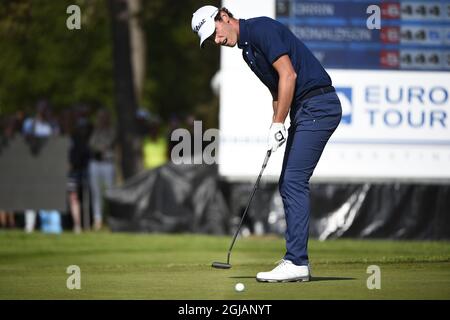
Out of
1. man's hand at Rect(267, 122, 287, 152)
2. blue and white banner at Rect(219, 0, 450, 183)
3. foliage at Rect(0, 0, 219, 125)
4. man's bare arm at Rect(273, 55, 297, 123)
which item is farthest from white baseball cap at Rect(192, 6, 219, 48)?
foliage at Rect(0, 0, 219, 125)

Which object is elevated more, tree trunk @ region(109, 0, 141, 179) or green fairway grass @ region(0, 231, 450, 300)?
tree trunk @ region(109, 0, 141, 179)

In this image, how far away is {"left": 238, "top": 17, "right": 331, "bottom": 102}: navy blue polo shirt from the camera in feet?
32.3

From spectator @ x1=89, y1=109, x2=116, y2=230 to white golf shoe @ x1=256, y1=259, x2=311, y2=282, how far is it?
11820mm

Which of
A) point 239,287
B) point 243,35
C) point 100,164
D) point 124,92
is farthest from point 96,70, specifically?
point 239,287

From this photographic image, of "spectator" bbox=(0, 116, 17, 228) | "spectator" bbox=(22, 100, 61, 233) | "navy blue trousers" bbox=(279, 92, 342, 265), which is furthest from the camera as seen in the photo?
"spectator" bbox=(0, 116, 17, 228)

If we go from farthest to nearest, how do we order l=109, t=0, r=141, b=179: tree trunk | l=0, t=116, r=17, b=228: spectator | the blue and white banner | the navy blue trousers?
l=109, t=0, r=141, b=179: tree trunk → l=0, t=116, r=17, b=228: spectator → the blue and white banner → the navy blue trousers

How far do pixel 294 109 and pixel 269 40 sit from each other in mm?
740

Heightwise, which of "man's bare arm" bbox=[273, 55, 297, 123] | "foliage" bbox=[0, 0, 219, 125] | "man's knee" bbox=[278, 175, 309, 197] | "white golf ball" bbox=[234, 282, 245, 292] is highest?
"foliage" bbox=[0, 0, 219, 125]

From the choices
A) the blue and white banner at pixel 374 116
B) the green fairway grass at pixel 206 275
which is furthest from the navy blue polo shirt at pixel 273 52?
the blue and white banner at pixel 374 116

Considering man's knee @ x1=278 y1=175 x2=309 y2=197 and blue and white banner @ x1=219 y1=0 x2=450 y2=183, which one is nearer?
man's knee @ x1=278 y1=175 x2=309 y2=197

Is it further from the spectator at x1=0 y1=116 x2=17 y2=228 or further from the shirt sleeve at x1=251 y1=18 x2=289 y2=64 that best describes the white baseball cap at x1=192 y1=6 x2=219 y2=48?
the spectator at x1=0 y1=116 x2=17 y2=228

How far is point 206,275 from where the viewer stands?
1041 cm
